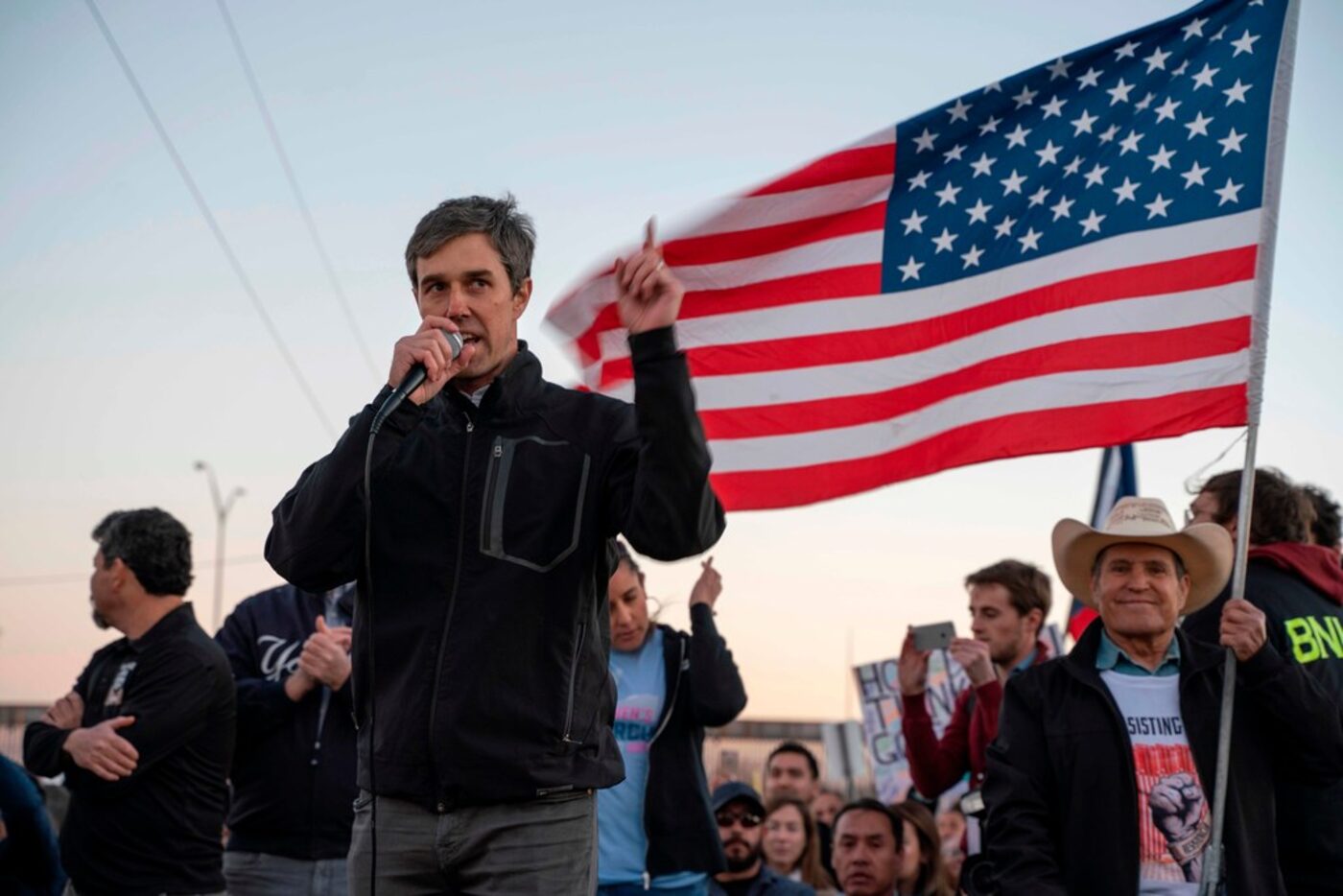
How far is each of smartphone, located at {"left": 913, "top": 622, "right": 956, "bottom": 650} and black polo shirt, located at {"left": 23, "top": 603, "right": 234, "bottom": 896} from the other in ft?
10.0

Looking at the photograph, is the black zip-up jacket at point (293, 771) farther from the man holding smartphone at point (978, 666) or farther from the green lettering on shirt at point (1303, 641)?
the green lettering on shirt at point (1303, 641)

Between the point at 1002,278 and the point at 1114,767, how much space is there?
2240 millimetres

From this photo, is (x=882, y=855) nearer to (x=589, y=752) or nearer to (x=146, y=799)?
(x=146, y=799)

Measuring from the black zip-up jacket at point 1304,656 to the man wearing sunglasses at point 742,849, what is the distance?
10.2ft

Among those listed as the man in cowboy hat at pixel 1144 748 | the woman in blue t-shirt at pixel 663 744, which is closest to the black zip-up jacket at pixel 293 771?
the woman in blue t-shirt at pixel 663 744

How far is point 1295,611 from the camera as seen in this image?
5707 millimetres

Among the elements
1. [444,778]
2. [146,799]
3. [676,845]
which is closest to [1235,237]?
[676,845]

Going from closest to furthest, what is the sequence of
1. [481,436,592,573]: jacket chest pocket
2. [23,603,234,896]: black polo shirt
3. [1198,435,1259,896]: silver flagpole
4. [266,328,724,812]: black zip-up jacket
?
[266,328,724,812]: black zip-up jacket → [481,436,592,573]: jacket chest pocket → [1198,435,1259,896]: silver flagpole → [23,603,234,896]: black polo shirt

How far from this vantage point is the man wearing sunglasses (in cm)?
829

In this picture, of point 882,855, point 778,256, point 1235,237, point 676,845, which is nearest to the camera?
point 1235,237

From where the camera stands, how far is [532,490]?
11.9 feet

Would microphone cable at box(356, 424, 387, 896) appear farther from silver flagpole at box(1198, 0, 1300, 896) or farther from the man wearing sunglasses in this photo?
the man wearing sunglasses

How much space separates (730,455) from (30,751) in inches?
125

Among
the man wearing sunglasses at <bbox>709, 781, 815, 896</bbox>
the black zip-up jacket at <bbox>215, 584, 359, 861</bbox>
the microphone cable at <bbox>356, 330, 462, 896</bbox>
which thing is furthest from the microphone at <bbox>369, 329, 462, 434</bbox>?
the man wearing sunglasses at <bbox>709, 781, 815, 896</bbox>
